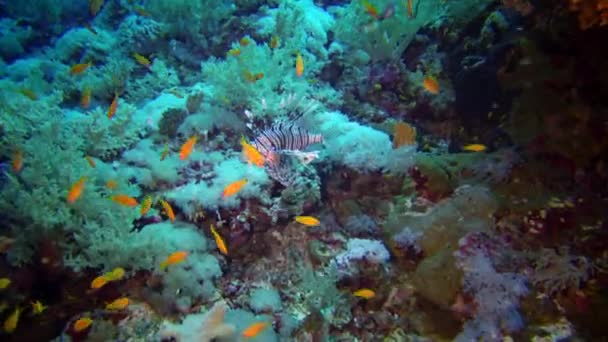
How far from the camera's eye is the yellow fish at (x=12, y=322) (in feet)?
8.77

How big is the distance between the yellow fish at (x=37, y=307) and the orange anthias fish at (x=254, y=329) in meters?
1.57

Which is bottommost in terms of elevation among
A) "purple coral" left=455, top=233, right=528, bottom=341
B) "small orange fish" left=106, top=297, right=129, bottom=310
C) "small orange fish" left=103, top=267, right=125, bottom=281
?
"purple coral" left=455, top=233, right=528, bottom=341

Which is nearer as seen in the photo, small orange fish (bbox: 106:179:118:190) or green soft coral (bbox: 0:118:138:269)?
green soft coral (bbox: 0:118:138:269)

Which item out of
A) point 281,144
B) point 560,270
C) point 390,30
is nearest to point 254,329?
point 281,144

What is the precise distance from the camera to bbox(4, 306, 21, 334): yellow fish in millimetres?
2674

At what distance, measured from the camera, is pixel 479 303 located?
264 centimetres

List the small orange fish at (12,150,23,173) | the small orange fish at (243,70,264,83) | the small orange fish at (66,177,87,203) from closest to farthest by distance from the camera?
the small orange fish at (66,177,87,203) → the small orange fish at (12,150,23,173) → the small orange fish at (243,70,264,83)

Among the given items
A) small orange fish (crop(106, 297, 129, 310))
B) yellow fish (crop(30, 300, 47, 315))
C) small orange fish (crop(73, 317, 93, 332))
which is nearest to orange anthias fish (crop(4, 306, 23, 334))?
yellow fish (crop(30, 300, 47, 315))

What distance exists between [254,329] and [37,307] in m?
1.69

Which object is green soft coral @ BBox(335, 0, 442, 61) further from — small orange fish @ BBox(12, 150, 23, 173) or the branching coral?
small orange fish @ BBox(12, 150, 23, 173)

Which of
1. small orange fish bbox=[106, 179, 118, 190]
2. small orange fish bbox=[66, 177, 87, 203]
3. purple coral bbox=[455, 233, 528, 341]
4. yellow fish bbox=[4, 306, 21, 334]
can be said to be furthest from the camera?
small orange fish bbox=[106, 179, 118, 190]

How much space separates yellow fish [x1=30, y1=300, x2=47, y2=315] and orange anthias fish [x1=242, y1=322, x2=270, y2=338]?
1.57 metres

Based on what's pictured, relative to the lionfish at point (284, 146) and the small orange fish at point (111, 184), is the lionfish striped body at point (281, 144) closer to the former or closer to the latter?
the lionfish at point (284, 146)

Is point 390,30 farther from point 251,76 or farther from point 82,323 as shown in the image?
point 82,323
